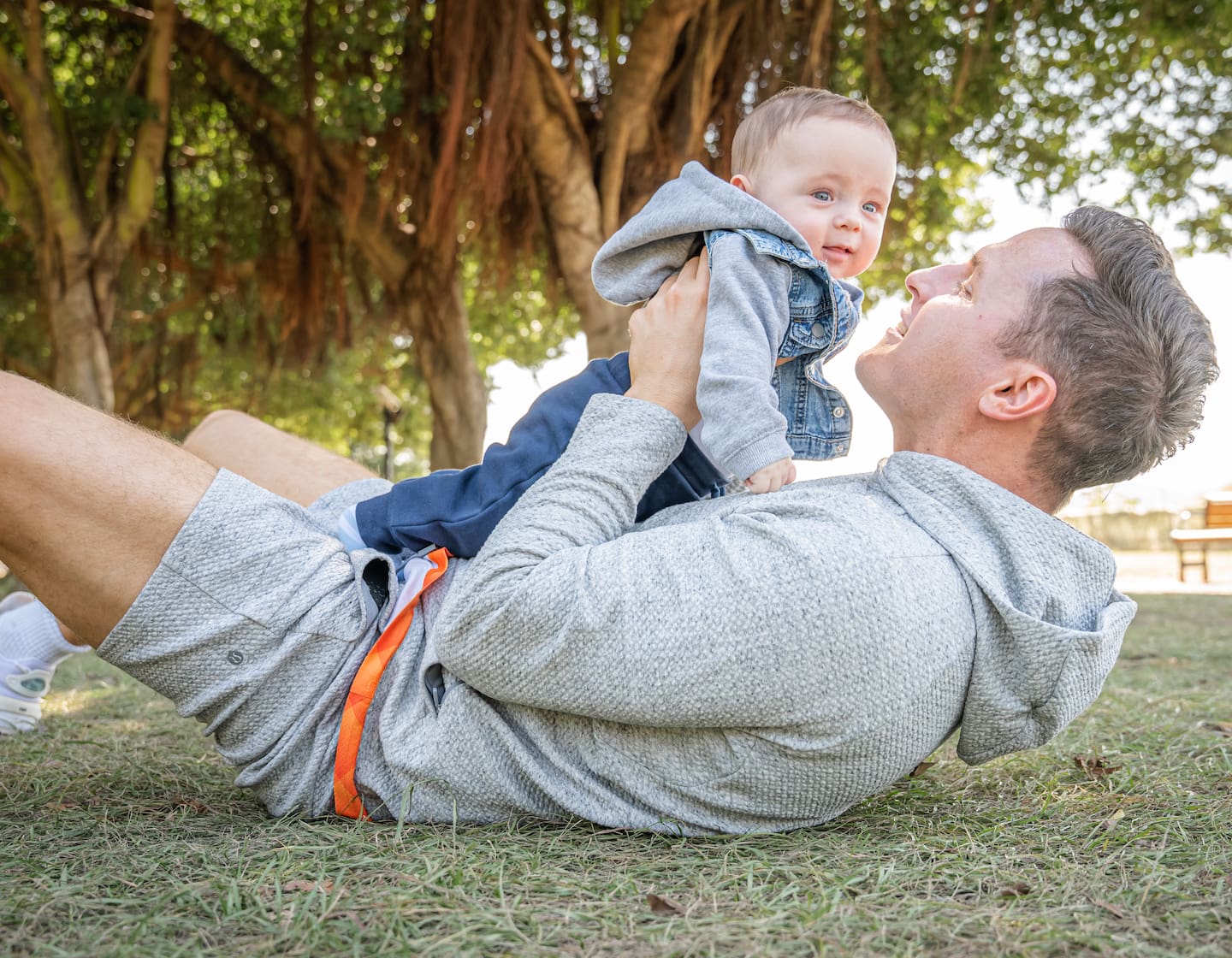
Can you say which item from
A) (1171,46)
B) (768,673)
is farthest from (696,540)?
(1171,46)

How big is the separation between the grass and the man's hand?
2.56 feet

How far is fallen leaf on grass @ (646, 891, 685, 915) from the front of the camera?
1.45 m

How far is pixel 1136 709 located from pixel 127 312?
10.9 metres

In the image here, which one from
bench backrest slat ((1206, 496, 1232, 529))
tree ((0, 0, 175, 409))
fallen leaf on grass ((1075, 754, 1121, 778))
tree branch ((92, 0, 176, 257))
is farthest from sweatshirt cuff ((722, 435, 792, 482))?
bench backrest slat ((1206, 496, 1232, 529))

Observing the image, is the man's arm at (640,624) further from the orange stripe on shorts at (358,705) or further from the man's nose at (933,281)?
the man's nose at (933,281)

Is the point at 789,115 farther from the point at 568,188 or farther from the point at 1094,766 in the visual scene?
the point at 568,188

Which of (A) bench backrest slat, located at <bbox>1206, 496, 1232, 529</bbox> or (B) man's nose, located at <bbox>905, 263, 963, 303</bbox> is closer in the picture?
(B) man's nose, located at <bbox>905, 263, 963, 303</bbox>

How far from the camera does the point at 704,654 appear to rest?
61.9 inches

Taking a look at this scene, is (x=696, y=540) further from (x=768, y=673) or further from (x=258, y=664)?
(x=258, y=664)

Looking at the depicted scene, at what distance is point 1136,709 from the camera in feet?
10.6

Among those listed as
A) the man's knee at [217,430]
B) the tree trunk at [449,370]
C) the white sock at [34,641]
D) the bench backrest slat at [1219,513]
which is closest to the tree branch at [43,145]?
the tree trunk at [449,370]

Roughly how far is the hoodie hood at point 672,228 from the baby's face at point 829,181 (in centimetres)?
11

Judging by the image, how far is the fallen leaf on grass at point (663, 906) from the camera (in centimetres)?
145

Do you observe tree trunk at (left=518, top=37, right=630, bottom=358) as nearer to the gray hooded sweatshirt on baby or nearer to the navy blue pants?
the navy blue pants
